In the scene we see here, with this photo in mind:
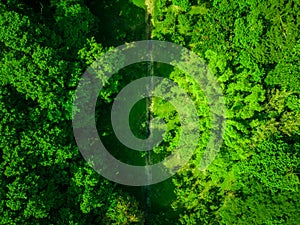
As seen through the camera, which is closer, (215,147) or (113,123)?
(215,147)

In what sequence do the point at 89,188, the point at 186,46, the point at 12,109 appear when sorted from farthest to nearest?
the point at 186,46
the point at 89,188
the point at 12,109

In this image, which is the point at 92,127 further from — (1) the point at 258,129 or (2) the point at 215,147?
(1) the point at 258,129

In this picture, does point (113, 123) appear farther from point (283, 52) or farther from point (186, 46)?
point (283, 52)

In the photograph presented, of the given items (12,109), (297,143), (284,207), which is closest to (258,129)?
(297,143)

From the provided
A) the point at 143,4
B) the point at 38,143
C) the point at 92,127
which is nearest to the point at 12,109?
the point at 38,143

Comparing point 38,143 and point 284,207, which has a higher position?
point 38,143

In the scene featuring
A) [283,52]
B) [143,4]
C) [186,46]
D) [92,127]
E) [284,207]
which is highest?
[143,4]

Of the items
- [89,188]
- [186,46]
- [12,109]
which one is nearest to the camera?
[12,109]

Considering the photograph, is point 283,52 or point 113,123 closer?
point 283,52

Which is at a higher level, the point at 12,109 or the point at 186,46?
the point at 186,46
